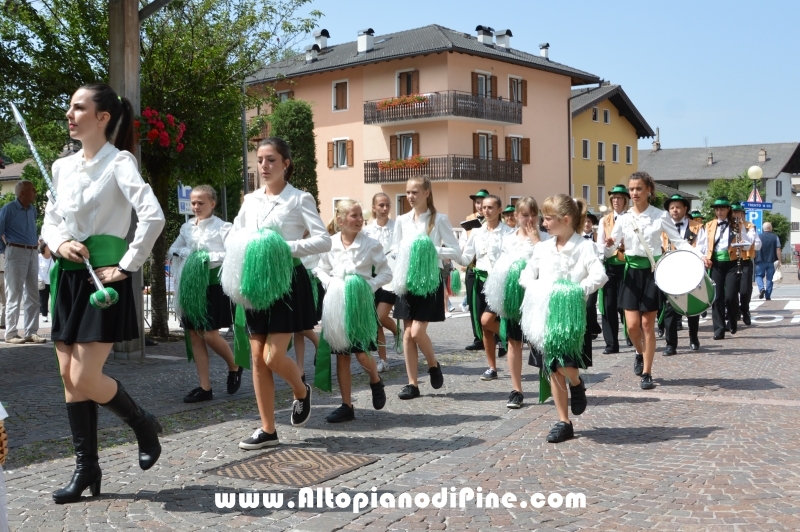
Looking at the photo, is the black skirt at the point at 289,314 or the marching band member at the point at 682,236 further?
the marching band member at the point at 682,236

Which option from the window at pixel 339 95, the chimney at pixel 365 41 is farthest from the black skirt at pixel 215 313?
the chimney at pixel 365 41

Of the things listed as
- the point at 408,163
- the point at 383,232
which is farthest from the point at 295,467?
the point at 408,163

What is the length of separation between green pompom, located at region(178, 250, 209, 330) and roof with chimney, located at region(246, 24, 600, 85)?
125ft

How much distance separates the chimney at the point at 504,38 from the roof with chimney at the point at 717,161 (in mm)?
39010

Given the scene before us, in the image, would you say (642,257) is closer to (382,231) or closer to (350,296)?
(382,231)

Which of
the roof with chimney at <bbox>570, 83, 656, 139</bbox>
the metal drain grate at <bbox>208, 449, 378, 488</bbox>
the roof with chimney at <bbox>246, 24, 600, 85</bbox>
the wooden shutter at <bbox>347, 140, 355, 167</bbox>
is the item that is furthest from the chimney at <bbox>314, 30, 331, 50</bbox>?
the metal drain grate at <bbox>208, 449, 378, 488</bbox>

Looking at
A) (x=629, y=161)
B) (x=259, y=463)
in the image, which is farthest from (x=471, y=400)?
(x=629, y=161)

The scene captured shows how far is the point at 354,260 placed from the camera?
7438 millimetres

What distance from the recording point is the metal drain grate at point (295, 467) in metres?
5.42

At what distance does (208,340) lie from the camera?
8.27 metres

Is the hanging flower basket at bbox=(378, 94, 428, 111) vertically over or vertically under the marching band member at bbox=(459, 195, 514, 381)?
over

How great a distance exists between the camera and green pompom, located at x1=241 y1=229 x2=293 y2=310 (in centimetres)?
595

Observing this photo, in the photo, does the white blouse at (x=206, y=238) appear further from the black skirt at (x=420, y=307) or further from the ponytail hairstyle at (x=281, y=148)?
the ponytail hairstyle at (x=281, y=148)

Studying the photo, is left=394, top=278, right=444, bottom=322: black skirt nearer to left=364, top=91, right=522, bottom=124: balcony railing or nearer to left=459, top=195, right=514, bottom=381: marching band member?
left=459, top=195, right=514, bottom=381: marching band member
